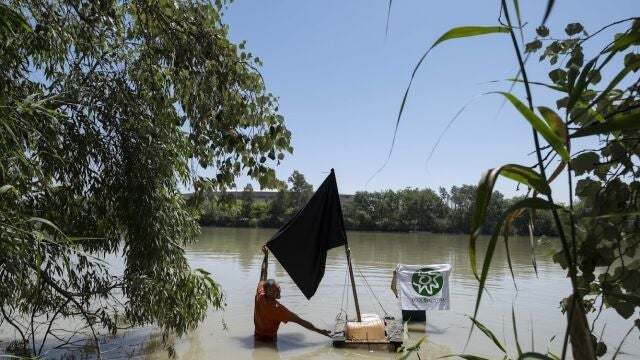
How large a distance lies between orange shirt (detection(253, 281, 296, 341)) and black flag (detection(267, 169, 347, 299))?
0.62 m

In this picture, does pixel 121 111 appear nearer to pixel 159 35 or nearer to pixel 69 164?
pixel 69 164

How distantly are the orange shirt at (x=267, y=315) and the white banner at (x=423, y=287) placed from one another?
2.93 meters

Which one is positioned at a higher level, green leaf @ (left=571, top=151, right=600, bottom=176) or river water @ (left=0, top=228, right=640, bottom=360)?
green leaf @ (left=571, top=151, right=600, bottom=176)

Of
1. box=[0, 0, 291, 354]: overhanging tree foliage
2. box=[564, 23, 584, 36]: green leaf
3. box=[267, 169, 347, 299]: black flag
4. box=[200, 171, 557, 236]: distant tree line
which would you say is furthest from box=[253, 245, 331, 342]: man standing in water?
box=[200, 171, 557, 236]: distant tree line

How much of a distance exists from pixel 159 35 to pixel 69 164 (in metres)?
1.85

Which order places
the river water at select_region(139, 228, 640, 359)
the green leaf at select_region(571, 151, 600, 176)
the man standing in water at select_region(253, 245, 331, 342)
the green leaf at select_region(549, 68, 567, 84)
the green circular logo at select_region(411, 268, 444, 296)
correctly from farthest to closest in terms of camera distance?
the green circular logo at select_region(411, 268, 444, 296) < the river water at select_region(139, 228, 640, 359) < the man standing in water at select_region(253, 245, 331, 342) < the green leaf at select_region(549, 68, 567, 84) < the green leaf at select_region(571, 151, 600, 176)

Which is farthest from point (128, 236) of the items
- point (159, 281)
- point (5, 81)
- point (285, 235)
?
point (285, 235)

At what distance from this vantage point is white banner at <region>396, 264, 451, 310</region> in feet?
34.3

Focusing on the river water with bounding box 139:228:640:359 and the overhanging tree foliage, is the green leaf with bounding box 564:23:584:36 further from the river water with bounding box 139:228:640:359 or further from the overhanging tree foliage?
the overhanging tree foliage

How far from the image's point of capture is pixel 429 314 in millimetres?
12406

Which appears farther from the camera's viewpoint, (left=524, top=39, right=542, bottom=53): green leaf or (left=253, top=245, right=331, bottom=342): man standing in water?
(left=253, top=245, right=331, bottom=342): man standing in water

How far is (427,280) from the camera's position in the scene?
1046cm

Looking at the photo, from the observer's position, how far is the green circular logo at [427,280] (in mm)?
10445

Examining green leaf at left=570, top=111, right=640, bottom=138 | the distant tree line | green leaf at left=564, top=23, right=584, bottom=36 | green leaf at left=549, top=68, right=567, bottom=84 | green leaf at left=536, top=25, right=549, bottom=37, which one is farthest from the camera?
the distant tree line
